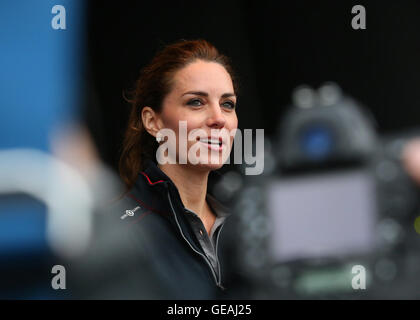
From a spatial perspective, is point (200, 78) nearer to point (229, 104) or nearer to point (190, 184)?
point (229, 104)

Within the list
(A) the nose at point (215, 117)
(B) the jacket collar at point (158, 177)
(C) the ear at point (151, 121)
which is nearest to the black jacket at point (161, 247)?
(B) the jacket collar at point (158, 177)

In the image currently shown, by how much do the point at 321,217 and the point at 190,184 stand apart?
0.45 m

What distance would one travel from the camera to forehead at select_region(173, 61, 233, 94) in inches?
62.2

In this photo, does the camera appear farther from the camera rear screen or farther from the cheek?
the cheek

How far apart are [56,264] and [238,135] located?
0.68 meters

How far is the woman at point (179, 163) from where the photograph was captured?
5.20 ft

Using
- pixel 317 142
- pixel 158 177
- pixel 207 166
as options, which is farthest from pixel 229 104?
pixel 317 142

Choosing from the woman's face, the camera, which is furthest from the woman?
the camera

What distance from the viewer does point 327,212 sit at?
5.81 feet

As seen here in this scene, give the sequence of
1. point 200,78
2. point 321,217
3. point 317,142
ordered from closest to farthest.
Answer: point 200,78, point 321,217, point 317,142

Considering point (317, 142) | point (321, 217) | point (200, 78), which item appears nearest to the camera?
point (200, 78)

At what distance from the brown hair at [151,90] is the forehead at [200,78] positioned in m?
0.02

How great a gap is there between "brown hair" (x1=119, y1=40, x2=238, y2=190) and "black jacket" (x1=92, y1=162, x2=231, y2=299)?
6cm

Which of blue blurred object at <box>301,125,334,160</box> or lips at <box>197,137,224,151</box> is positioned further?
blue blurred object at <box>301,125,334,160</box>
